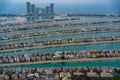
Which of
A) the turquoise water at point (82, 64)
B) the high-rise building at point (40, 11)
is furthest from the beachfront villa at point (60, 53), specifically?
the high-rise building at point (40, 11)

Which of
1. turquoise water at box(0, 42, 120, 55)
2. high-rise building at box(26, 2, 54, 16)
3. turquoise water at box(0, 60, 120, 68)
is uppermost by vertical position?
high-rise building at box(26, 2, 54, 16)

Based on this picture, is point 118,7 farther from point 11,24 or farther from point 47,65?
point 47,65

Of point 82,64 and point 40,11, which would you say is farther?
point 40,11

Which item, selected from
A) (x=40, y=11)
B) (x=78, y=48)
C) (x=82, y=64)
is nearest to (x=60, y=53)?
(x=78, y=48)

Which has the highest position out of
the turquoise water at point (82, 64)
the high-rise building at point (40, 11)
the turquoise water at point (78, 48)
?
the high-rise building at point (40, 11)

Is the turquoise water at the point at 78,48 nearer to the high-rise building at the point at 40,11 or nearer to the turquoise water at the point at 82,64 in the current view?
the turquoise water at the point at 82,64

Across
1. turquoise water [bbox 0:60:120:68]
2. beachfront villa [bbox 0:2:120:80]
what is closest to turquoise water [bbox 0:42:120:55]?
beachfront villa [bbox 0:2:120:80]

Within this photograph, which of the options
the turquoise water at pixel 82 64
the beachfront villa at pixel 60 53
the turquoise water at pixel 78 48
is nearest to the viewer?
the beachfront villa at pixel 60 53

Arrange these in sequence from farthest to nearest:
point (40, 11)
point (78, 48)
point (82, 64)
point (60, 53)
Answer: point (40, 11), point (78, 48), point (60, 53), point (82, 64)

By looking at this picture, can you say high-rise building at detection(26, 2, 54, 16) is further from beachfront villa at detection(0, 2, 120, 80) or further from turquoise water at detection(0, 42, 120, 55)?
turquoise water at detection(0, 42, 120, 55)

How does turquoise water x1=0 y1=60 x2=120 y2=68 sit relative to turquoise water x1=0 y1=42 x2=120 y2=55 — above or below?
below

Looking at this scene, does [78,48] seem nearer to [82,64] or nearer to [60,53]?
[60,53]

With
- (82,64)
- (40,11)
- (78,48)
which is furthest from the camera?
(40,11)
